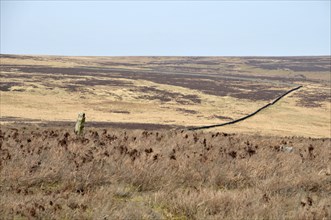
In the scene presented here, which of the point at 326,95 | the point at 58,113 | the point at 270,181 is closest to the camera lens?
the point at 270,181

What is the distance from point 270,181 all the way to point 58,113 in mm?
48096

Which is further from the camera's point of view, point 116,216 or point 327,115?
point 327,115

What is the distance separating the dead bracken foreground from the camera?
5828 millimetres

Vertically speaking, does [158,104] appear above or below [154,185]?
below

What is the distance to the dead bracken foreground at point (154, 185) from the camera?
5.83 metres

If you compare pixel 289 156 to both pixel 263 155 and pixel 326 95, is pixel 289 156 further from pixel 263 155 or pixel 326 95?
pixel 326 95

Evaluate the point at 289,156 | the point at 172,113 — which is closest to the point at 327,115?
the point at 172,113

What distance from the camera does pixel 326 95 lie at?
93438mm

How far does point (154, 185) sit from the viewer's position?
291 inches

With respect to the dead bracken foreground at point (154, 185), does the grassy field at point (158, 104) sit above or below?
below

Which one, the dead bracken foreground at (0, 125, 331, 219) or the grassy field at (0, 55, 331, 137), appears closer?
the dead bracken foreground at (0, 125, 331, 219)

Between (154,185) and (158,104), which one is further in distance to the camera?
(158,104)

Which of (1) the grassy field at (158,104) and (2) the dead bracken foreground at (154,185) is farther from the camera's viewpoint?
(1) the grassy field at (158,104)

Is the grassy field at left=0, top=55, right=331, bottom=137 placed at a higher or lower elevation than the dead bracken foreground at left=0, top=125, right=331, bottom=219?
lower
